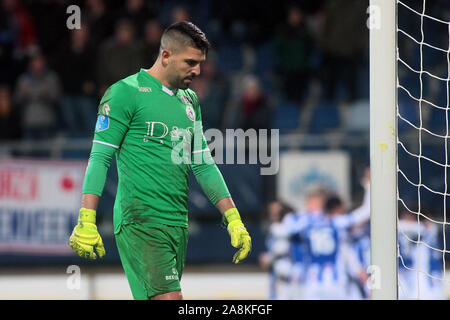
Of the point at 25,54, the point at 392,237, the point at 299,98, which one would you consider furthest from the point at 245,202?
the point at 392,237

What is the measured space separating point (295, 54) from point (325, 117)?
3.41 ft

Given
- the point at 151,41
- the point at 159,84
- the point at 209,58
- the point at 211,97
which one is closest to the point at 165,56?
the point at 159,84

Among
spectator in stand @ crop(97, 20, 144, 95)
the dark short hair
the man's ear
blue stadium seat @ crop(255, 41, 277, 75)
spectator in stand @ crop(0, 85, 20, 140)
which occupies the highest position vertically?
blue stadium seat @ crop(255, 41, 277, 75)

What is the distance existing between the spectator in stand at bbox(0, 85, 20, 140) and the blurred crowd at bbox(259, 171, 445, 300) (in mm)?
3409

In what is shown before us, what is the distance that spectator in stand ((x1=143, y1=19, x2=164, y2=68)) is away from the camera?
10195mm

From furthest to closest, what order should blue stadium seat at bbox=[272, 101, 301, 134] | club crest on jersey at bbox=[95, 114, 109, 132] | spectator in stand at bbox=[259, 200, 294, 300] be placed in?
blue stadium seat at bbox=[272, 101, 301, 134] → spectator in stand at bbox=[259, 200, 294, 300] → club crest on jersey at bbox=[95, 114, 109, 132]

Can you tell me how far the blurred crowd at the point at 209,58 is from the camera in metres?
10.2

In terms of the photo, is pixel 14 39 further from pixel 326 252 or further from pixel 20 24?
pixel 326 252

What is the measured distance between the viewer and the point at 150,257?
3951 mm

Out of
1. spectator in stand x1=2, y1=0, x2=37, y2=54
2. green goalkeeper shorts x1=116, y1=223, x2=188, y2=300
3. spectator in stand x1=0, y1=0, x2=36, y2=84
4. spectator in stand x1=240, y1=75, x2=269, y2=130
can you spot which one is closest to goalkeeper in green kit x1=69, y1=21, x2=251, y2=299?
green goalkeeper shorts x1=116, y1=223, x2=188, y2=300

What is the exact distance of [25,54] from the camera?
36.2 feet

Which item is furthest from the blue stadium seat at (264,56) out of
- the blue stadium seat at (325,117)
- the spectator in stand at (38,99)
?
the spectator in stand at (38,99)

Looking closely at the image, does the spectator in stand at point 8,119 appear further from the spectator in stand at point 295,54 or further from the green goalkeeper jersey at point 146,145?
the green goalkeeper jersey at point 146,145

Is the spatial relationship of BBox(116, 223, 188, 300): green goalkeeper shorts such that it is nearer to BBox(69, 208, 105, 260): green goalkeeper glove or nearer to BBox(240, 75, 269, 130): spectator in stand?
BBox(69, 208, 105, 260): green goalkeeper glove
